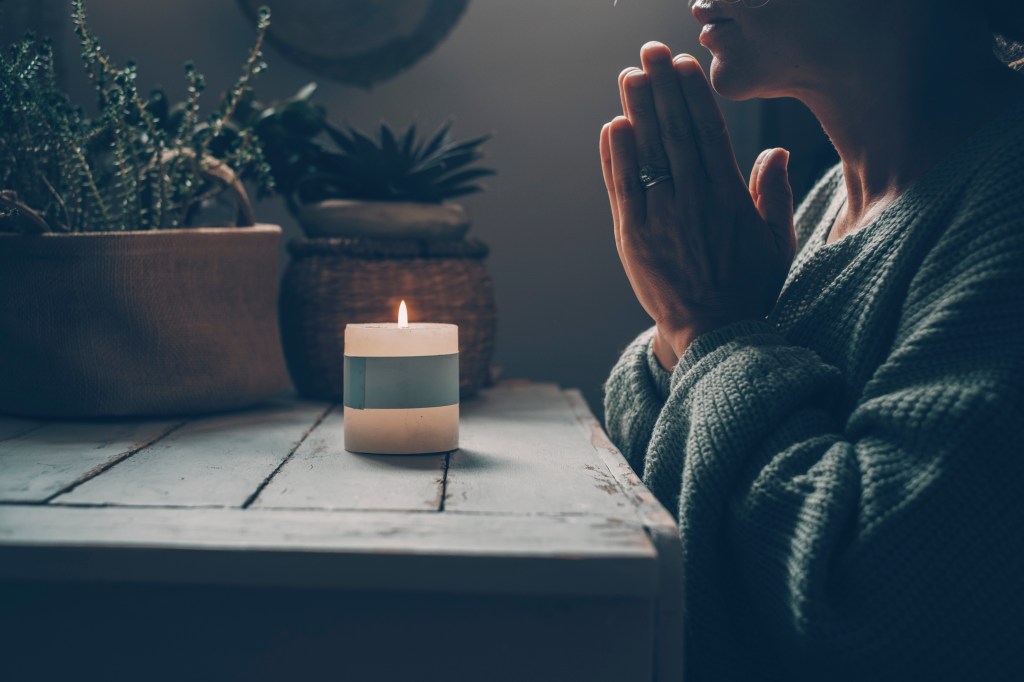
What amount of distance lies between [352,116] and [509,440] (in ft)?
2.52

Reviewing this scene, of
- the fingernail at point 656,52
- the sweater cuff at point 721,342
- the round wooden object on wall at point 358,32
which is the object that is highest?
the round wooden object on wall at point 358,32

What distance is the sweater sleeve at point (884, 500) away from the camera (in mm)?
516

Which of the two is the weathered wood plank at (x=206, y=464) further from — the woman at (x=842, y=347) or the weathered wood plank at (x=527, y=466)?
the woman at (x=842, y=347)

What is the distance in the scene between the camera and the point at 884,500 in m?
0.53

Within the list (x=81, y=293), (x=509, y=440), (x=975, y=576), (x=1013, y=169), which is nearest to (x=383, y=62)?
(x=81, y=293)

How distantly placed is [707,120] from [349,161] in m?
0.50

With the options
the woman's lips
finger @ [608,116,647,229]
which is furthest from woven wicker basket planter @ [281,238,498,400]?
the woman's lips

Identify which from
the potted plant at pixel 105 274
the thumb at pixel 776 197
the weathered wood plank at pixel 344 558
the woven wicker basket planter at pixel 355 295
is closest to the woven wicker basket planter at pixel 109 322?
the potted plant at pixel 105 274

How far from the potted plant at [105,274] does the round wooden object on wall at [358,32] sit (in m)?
0.41

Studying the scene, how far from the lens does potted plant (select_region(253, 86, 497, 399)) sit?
1.02m

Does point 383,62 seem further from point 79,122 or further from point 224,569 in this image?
point 224,569

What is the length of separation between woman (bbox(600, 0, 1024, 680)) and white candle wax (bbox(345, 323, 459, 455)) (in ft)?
0.63

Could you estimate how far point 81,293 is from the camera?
0.86 metres

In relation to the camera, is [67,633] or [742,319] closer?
[67,633]
